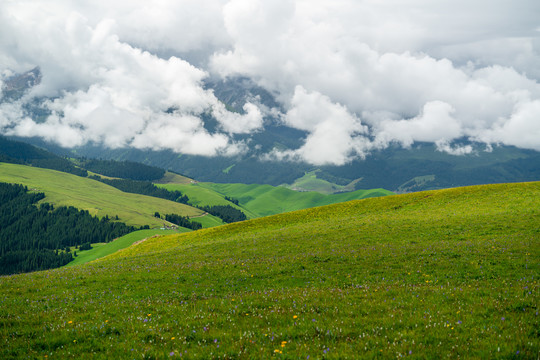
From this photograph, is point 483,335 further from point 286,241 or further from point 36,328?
point 286,241

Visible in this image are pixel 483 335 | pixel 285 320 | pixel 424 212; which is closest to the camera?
pixel 483 335

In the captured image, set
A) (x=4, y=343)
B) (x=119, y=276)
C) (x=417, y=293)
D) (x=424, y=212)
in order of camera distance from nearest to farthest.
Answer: (x=4, y=343), (x=417, y=293), (x=119, y=276), (x=424, y=212)

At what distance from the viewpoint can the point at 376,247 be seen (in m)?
31.6

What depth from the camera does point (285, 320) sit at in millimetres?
10992

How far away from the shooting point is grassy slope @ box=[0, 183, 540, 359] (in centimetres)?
854

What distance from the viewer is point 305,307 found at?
40.7ft

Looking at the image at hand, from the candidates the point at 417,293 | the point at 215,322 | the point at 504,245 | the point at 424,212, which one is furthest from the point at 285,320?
the point at 424,212

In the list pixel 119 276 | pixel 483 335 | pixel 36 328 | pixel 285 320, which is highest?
pixel 483 335

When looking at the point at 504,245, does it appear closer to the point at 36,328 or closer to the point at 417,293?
the point at 417,293

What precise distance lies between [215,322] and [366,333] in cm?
529

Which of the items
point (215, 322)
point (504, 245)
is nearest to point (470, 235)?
point (504, 245)

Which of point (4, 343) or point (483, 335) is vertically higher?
point (483, 335)

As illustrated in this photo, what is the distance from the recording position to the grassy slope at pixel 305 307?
8539 mm

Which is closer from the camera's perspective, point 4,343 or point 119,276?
point 4,343
